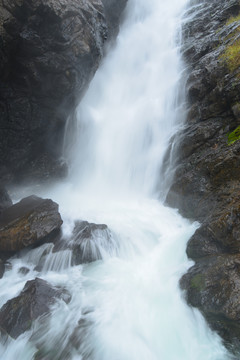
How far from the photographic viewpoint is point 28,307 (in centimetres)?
505

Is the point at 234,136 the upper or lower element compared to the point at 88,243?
upper

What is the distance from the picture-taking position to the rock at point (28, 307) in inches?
192

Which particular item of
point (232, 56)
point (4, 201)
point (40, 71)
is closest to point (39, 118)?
point (40, 71)

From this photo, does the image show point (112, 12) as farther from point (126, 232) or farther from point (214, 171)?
point (126, 232)

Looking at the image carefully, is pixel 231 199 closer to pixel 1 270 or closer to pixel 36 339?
pixel 36 339

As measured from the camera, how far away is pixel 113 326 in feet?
16.4

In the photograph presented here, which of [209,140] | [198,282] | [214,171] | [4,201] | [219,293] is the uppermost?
[4,201]

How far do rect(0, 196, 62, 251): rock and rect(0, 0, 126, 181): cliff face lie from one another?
4703 mm

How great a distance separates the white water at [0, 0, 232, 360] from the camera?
4.68 m

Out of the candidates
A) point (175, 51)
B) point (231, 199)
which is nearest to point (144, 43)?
point (175, 51)

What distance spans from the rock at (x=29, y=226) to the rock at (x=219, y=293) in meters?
4.49

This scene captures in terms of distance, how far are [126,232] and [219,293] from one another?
12.8 ft

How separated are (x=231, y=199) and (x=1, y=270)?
22.8ft

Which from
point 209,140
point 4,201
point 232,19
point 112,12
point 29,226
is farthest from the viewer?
point 112,12
